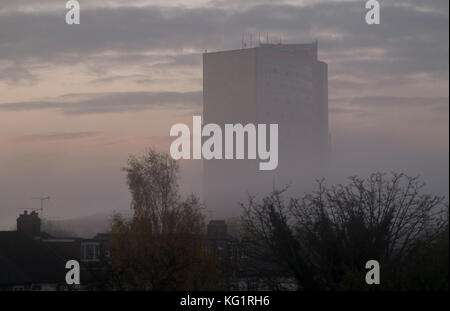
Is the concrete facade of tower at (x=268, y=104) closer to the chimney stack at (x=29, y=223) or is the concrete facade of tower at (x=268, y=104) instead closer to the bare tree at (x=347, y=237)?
the chimney stack at (x=29, y=223)

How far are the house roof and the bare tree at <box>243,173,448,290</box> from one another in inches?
640

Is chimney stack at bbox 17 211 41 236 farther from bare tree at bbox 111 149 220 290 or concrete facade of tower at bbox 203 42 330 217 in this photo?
concrete facade of tower at bbox 203 42 330 217

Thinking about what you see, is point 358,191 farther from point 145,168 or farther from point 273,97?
point 273,97

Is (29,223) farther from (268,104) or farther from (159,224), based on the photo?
(268,104)

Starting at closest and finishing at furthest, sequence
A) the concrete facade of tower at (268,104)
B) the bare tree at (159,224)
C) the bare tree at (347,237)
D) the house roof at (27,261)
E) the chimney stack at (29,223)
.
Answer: the bare tree at (347,237) → the bare tree at (159,224) → the house roof at (27,261) → the chimney stack at (29,223) → the concrete facade of tower at (268,104)

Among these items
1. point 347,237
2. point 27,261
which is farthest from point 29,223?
point 347,237

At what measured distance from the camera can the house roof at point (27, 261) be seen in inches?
1421

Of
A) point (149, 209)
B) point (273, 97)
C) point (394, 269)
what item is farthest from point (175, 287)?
point (273, 97)

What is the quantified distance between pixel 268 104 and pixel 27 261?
37335 millimetres

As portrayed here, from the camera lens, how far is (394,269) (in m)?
18.3

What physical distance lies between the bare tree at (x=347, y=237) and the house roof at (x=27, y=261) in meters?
16.3

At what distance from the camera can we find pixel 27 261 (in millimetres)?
38812

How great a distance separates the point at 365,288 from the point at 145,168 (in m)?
31.5

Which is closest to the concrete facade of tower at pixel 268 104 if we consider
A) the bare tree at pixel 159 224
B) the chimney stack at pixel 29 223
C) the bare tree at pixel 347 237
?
the bare tree at pixel 159 224
